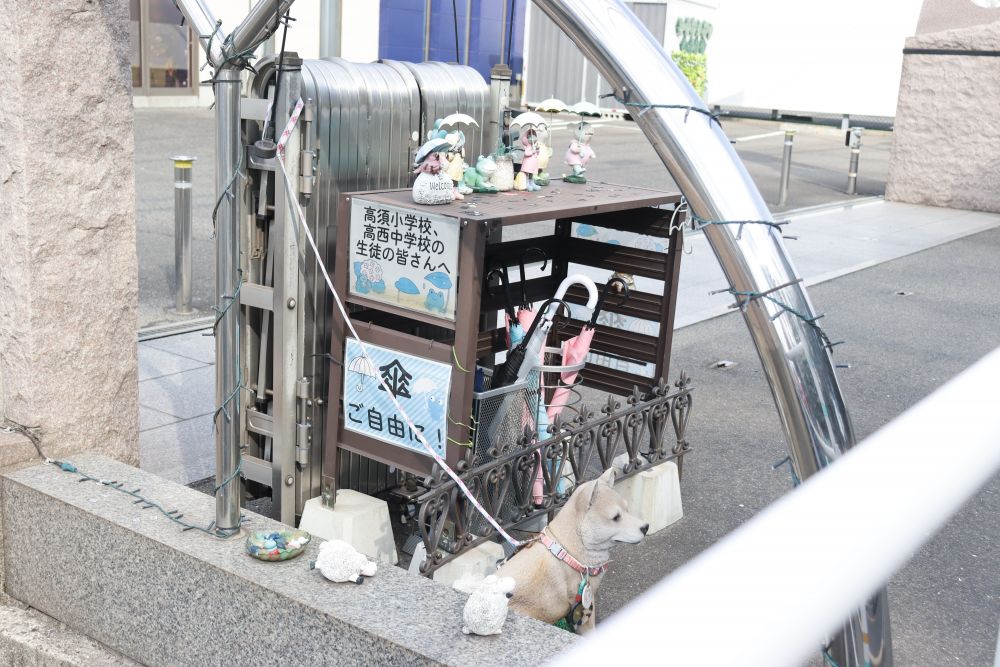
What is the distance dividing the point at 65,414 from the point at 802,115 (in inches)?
1212

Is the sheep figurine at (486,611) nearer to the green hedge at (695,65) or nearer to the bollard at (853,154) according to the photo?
the bollard at (853,154)

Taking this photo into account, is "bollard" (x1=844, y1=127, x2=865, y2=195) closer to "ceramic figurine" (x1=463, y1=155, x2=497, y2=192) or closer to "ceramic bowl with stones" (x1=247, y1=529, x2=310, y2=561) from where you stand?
"ceramic figurine" (x1=463, y1=155, x2=497, y2=192)

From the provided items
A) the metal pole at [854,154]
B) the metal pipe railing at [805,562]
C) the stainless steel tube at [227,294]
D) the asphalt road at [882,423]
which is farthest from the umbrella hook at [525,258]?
the metal pole at [854,154]

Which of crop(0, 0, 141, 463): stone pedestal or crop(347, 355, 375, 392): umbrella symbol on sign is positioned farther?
crop(347, 355, 375, 392): umbrella symbol on sign

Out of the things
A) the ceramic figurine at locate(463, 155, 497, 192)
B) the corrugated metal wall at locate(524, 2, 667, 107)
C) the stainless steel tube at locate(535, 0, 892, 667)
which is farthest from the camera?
the corrugated metal wall at locate(524, 2, 667, 107)

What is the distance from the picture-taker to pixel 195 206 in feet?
39.3

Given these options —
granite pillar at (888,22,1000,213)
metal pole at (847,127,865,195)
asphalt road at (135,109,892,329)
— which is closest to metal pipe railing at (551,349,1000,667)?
asphalt road at (135,109,892,329)

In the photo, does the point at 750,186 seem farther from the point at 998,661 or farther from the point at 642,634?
the point at 642,634

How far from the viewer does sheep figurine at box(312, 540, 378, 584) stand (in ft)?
10.0

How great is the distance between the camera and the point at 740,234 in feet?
4.34

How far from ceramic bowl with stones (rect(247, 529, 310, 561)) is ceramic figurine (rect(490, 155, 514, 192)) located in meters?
1.70

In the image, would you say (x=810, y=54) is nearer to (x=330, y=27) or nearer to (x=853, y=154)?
(x=853, y=154)

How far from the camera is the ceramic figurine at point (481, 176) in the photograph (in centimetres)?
423

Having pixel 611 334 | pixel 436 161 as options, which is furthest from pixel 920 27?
pixel 436 161
